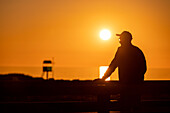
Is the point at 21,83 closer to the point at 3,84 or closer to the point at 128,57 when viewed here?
the point at 3,84

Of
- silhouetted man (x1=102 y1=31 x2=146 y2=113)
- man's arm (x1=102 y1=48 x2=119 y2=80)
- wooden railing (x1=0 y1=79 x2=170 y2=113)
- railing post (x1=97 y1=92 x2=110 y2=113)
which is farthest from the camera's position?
man's arm (x1=102 y1=48 x2=119 y2=80)

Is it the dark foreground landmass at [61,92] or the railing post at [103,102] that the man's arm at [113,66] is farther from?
the railing post at [103,102]

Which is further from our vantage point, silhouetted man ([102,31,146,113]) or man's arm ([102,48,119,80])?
man's arm ([102,48,119,80])

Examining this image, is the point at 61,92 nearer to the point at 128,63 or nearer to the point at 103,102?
the point at 103,102

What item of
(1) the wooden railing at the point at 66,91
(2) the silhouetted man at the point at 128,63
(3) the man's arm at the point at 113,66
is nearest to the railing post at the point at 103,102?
(1) the wooden railing at the point at 66,91

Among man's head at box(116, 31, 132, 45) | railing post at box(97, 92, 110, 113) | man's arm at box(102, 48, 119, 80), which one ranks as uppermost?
man's head at box(116, 31, 132, 45)

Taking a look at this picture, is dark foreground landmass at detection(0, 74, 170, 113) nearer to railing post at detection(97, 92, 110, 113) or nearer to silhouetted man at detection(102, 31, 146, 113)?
railing post at detection(97, 92, 110, 113)

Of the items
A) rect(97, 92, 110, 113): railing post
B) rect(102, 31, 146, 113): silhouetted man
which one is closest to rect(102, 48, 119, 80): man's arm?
rect(102, 31, 146, 113): silhouetted man

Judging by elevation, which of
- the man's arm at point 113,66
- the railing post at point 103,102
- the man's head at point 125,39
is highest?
the man's head at point 125,39

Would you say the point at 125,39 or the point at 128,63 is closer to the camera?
the point at 128,63

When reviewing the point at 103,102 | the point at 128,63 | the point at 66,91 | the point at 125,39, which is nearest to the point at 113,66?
the point at 128,63

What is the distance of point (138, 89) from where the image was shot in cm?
729

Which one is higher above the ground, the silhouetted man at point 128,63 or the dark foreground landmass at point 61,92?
the silhouetted man at point 128,63

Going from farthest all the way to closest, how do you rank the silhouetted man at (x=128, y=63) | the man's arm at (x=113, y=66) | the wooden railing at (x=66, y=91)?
1. the man's arm at (x=113, y=66)
2. the silhouetted man at (x=128, y=63)
3. the wooden railing at (x=66, y=91)
